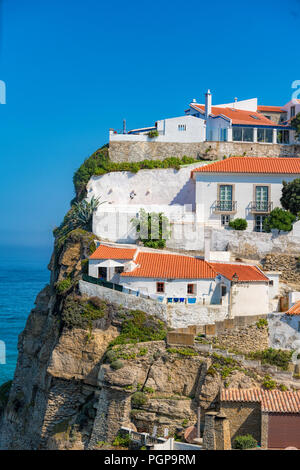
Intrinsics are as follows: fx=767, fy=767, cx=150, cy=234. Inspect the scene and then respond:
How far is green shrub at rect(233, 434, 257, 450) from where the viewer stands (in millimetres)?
29328

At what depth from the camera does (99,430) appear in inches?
1297

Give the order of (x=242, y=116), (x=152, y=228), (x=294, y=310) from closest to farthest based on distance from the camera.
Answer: (x=294, y=310), (x=152, y=228), (x=242, y=116)

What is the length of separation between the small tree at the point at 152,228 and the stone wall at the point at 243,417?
12.7 meters

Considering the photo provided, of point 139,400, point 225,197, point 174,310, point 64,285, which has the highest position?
point 225,197

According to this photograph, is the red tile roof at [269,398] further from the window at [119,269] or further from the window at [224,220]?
the window at [224,220]

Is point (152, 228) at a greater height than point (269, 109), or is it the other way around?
point (269, 109)

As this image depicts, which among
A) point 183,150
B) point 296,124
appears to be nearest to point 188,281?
point 183,150

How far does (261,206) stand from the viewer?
4425 cm

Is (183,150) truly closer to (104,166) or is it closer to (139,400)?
(104,166)

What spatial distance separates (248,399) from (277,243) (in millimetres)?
12926

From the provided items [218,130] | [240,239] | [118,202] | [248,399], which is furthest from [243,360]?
[218,130]

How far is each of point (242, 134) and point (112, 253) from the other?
16691 millimetres

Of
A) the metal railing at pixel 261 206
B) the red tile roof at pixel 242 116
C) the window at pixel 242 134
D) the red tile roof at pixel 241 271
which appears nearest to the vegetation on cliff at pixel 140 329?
the red tile roof at pixel 241 271
